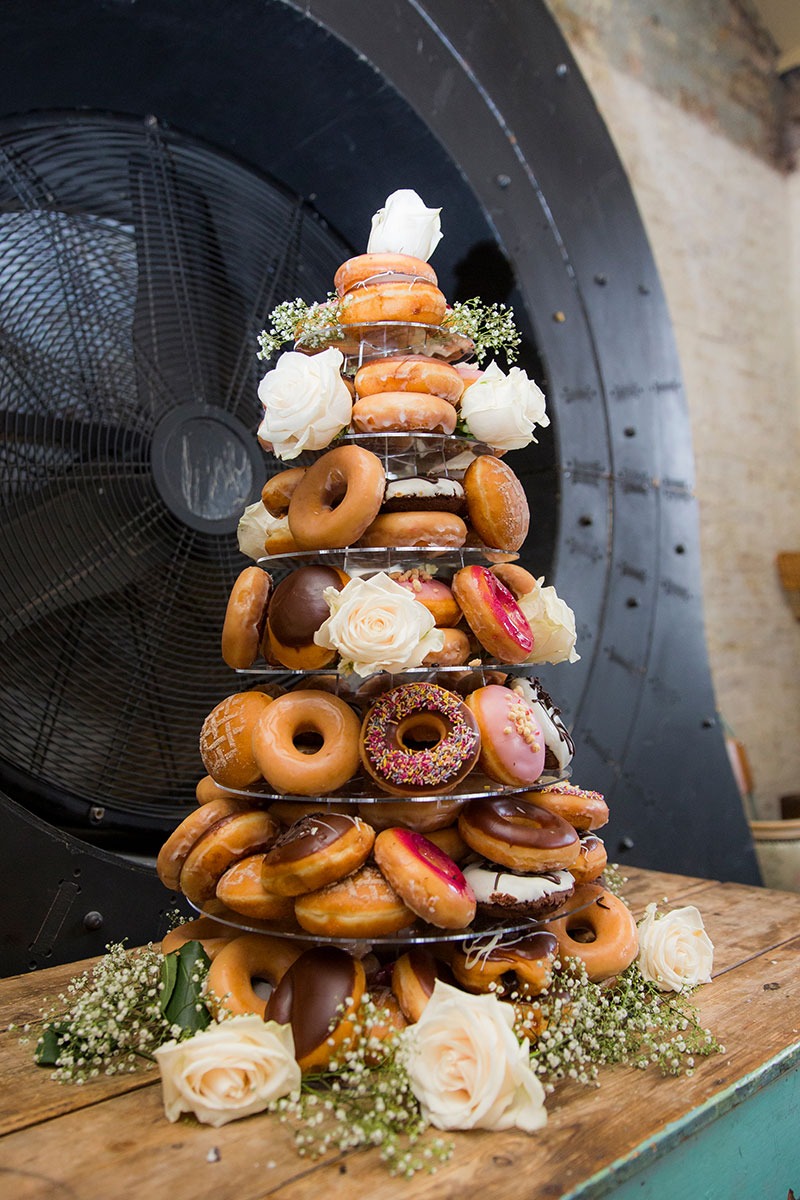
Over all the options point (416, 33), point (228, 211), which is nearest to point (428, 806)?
point (228, 211)

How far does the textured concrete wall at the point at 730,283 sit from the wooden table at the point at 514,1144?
3.97 meters

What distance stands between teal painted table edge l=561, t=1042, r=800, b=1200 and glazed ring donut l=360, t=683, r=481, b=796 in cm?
Answer: 52

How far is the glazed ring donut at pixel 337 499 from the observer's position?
1507 millimetres

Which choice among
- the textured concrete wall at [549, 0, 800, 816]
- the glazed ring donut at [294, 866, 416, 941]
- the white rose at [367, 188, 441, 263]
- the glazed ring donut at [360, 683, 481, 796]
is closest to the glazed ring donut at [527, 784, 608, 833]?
the glazed ring donut at [360, 683, 481, 796]

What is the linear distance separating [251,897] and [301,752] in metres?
0.23

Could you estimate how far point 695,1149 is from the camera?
127cm

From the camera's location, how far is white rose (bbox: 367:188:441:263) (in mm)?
1749

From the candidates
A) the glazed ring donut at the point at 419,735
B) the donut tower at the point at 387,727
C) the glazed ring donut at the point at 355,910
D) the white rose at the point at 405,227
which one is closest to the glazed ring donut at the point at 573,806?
the donut tower at the point at 387,727

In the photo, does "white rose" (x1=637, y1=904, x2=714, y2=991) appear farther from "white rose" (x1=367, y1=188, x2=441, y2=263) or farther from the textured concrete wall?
the textured concrete wall

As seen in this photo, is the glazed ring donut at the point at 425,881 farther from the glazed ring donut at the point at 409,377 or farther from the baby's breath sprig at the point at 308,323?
the baby's breath sprig at the point at 308,323

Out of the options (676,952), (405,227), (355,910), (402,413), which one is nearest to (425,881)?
(355,910)

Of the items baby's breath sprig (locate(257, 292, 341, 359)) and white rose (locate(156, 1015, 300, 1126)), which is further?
baby's breath sprig (locate(257, 292, 341, 359))

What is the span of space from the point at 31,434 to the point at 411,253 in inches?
38.6

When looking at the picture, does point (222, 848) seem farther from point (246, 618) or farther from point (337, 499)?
point (337, 499)
